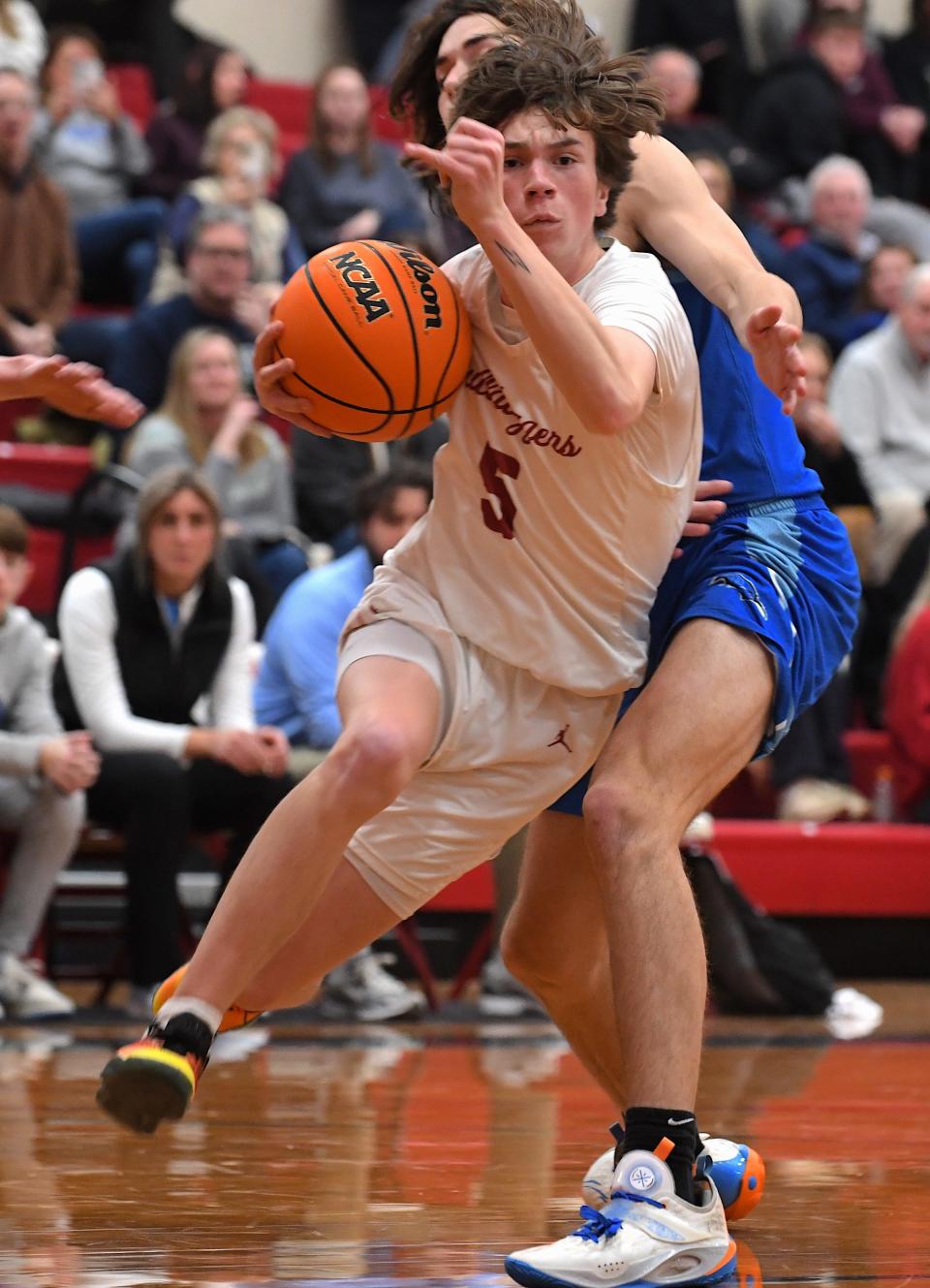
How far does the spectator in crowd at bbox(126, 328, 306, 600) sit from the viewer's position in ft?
26.2

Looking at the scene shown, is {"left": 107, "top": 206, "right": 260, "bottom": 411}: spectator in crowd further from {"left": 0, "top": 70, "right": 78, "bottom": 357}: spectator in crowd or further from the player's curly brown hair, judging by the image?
the player's curly brown hair

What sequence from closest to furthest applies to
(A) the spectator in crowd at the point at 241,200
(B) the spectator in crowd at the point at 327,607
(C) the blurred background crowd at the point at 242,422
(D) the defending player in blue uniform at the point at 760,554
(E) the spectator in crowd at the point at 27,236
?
(D) the defending player in blue uniform at the point at 760,554 < (C) the blurred background crowd at the point at 242,422 < (B) the spectator in crowd at the point at 327,607 < (E) the spectator in crowd at the point at 27,236 < (A) the spectator in crowd at the point at 241,200

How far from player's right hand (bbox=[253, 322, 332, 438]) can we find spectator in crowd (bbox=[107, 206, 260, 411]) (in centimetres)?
559

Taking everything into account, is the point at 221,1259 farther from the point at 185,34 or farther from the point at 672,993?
the point at 185,34

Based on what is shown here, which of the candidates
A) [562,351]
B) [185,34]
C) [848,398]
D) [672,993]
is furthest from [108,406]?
[185,34]

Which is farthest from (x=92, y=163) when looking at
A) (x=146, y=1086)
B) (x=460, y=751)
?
(x=146, y=1086)

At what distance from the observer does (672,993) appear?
3.00m

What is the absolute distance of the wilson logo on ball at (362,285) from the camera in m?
3.15

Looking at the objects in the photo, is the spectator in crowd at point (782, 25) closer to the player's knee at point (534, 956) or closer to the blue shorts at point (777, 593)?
the blue shorts at point (777, 593)

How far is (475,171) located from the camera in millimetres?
2924

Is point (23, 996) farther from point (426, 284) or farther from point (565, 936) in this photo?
point (426, 284)

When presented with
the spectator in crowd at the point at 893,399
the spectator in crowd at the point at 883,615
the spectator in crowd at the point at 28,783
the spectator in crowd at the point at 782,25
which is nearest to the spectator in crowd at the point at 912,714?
the spectator in crowd at the point at 883,615

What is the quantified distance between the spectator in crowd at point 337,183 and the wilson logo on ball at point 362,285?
23.9 ft

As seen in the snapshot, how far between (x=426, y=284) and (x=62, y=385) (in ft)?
2.19
